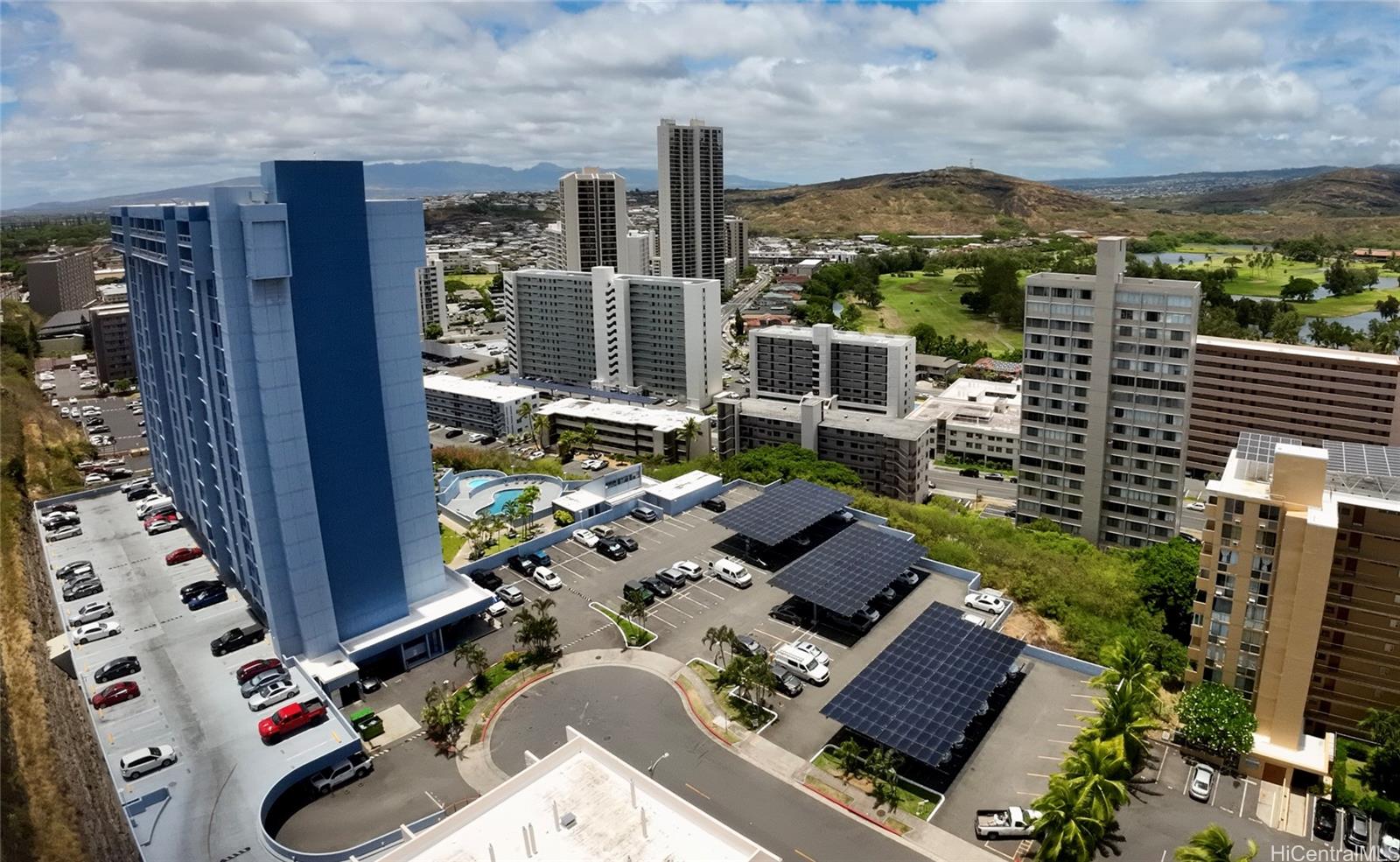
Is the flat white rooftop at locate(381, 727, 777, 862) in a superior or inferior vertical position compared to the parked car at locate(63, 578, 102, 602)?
superior

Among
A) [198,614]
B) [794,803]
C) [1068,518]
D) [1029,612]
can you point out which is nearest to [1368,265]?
Answer: [1068,518]

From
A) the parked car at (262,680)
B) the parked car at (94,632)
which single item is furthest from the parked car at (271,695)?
the parked car at (94,632)

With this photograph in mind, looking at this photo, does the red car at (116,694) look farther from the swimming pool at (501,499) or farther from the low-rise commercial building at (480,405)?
the low-rise commercial building at (480,405)

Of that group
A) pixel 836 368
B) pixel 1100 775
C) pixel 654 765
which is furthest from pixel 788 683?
pixel 836 368

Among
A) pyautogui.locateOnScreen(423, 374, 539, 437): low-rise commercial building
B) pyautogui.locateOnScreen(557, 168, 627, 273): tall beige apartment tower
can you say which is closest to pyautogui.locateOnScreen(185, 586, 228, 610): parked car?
pyautogui.locateOnScreen(423, 374, 539, 437): low-rise commercial building

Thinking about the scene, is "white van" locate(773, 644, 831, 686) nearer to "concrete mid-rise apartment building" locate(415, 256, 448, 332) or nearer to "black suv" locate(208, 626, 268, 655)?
"black suv" locate(208, 626, 268, 655)

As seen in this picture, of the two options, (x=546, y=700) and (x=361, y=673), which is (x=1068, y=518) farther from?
(x=361, y=673)
